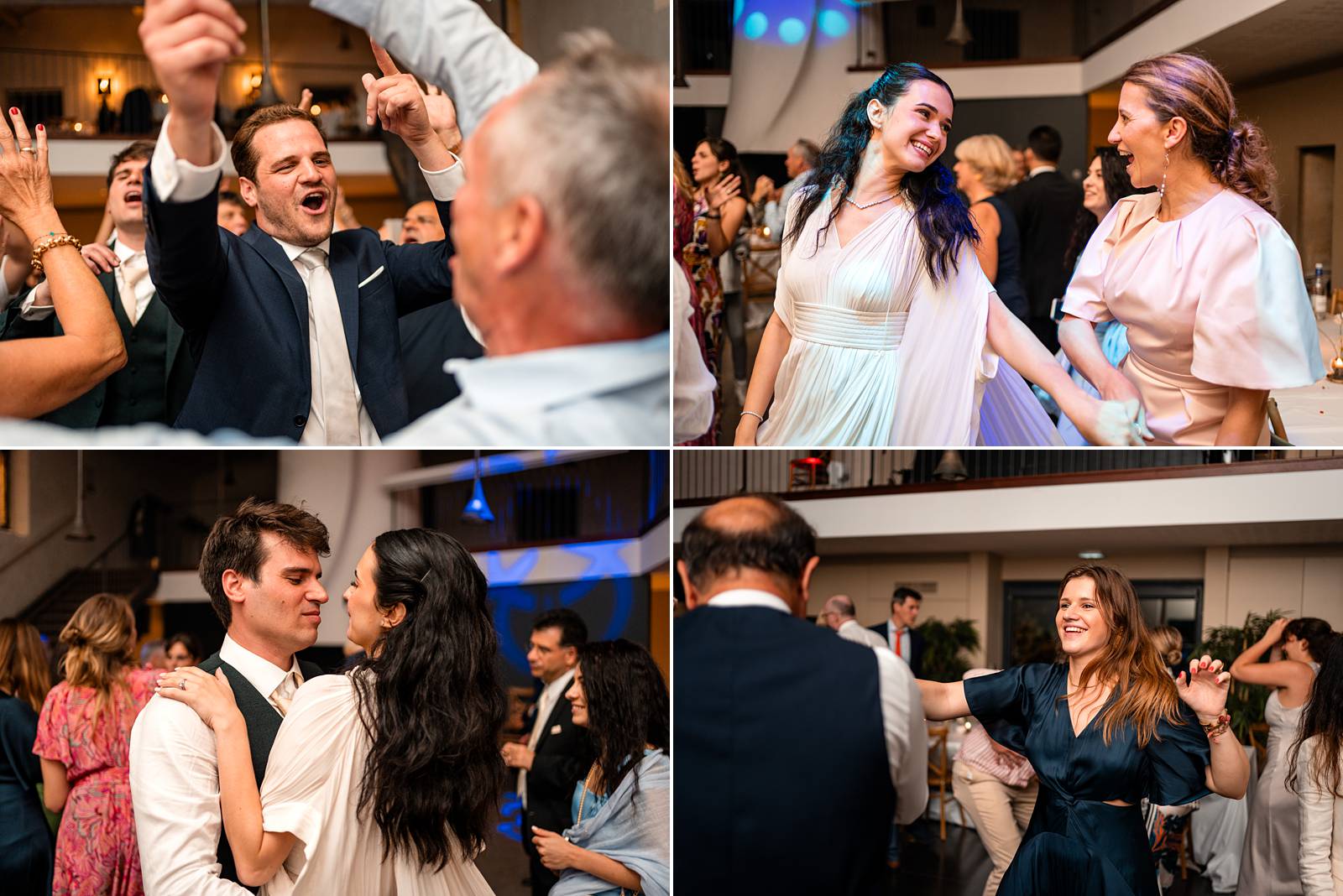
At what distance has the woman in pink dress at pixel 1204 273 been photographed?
2.51 meters

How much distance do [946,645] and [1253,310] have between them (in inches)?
141

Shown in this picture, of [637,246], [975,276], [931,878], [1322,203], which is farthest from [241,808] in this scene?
[931,878]

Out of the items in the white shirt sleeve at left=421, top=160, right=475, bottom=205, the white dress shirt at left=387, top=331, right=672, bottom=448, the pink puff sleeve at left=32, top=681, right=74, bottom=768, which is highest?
the white shirt sleeve at left=421, top=160, right=475, bottom=205

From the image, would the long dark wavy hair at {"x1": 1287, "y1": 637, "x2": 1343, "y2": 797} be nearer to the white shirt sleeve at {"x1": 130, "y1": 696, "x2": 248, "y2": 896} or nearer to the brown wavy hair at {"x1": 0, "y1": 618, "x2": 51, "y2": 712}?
the white shirt sleeve at {"x1": 130, "y1": 696, "x2": 248, "y2": 896}

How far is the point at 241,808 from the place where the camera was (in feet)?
6.63

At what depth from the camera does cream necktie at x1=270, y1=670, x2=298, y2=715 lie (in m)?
2.21

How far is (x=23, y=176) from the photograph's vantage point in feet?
7.75

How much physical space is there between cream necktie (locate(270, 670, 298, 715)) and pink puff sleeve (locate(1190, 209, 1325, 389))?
2079 mm

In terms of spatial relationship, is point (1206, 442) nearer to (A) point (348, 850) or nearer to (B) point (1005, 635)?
(A) point (348, 850)

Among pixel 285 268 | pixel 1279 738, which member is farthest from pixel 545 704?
pixel 1279 738

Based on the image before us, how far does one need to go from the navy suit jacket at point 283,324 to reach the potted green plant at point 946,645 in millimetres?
3743

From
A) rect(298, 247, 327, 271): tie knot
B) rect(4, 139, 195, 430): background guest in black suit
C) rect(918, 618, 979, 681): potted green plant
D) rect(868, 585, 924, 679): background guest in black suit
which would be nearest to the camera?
rect(298, 247, 327, 271): tie knot

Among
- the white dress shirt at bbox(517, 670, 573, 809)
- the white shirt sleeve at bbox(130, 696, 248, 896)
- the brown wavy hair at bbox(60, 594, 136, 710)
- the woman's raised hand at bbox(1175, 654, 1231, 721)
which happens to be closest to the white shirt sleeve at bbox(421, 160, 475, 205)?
the white shirt sleeve at bbox(130, 696, 248, 896)

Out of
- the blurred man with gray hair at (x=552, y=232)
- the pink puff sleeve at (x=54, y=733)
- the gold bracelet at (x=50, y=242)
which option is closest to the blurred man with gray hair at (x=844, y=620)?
the blurred man with gray hair at (x=552, y=232)
